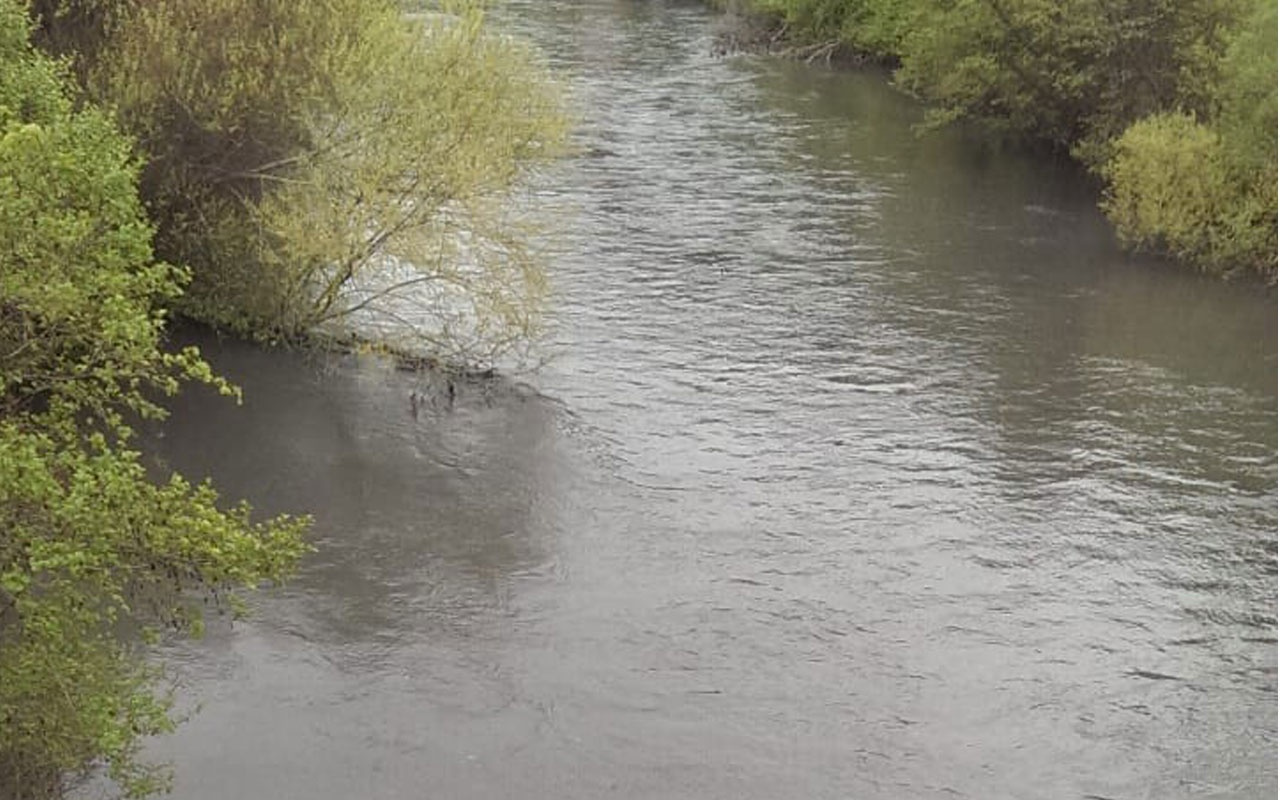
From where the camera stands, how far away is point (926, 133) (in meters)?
47.4

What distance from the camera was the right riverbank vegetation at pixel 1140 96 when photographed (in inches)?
1351

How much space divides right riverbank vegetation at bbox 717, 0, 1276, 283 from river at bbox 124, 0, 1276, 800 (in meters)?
1.38

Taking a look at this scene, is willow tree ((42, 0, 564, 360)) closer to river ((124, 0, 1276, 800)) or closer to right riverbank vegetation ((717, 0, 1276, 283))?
river ((124, 0, 1276, 800))

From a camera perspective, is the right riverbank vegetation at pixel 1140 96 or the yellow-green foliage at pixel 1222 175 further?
the right riverbank vegetation at pixel 1140 96

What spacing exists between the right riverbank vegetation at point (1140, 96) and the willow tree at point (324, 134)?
15.0m

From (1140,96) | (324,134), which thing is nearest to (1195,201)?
(1140,96)

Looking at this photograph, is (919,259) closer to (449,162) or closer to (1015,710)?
(449,162)

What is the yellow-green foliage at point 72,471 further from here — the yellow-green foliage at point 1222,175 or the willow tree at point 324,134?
the yellow-green foliage at point 1222,175

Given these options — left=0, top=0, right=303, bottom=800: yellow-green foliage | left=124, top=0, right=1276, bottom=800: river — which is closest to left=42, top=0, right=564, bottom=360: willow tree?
left=124, top=0, right=1276, bottom=800: river

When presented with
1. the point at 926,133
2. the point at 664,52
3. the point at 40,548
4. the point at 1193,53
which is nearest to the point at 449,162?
the point at 40,548

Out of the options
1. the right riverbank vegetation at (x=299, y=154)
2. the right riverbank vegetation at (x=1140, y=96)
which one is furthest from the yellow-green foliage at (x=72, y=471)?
the right riverbank vegetation at (x=1140, y=96)

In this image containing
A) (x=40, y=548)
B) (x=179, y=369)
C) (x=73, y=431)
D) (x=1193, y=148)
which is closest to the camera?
(x=40, y=548)

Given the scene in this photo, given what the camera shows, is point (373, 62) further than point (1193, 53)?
No

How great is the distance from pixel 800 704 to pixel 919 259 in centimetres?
1849
